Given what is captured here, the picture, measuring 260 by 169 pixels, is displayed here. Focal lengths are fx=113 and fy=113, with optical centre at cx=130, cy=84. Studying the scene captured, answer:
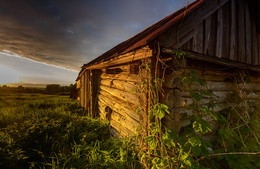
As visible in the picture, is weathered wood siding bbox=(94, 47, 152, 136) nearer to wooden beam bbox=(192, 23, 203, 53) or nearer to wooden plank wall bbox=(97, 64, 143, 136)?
wooden plank wall bbox=(97, 64, 143, 136)

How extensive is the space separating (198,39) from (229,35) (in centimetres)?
150

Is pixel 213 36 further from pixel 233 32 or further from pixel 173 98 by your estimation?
pixel 173 98

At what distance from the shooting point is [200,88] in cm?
269

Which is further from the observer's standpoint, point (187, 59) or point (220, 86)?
point (220, 86)

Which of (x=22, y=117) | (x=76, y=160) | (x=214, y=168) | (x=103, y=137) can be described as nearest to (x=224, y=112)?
(x=214, y=168)

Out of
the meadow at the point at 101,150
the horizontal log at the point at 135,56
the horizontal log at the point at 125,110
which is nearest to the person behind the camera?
the meadow at the point at 101,150

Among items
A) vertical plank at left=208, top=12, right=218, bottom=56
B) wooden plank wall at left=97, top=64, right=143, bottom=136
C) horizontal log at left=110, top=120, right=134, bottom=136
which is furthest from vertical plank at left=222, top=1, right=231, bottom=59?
horizontal log at left=110, top=120, right=134, bottom=136

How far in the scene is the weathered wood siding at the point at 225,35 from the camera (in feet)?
7.14

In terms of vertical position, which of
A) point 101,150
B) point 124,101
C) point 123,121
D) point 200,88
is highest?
point 200,88

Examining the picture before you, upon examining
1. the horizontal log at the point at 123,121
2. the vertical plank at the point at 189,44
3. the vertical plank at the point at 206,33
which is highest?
the vertical plank at the point at 206,33

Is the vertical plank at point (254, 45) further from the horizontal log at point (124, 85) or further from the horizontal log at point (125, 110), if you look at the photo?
the horizontal log at point (125, 110)

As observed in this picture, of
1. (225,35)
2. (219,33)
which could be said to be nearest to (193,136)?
(219,33)

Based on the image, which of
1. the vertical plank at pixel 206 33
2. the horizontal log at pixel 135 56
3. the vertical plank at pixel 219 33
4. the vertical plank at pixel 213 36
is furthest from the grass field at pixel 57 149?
the vertical plank at pixel 219 33

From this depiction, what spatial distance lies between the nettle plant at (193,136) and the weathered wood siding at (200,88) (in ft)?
0.35
